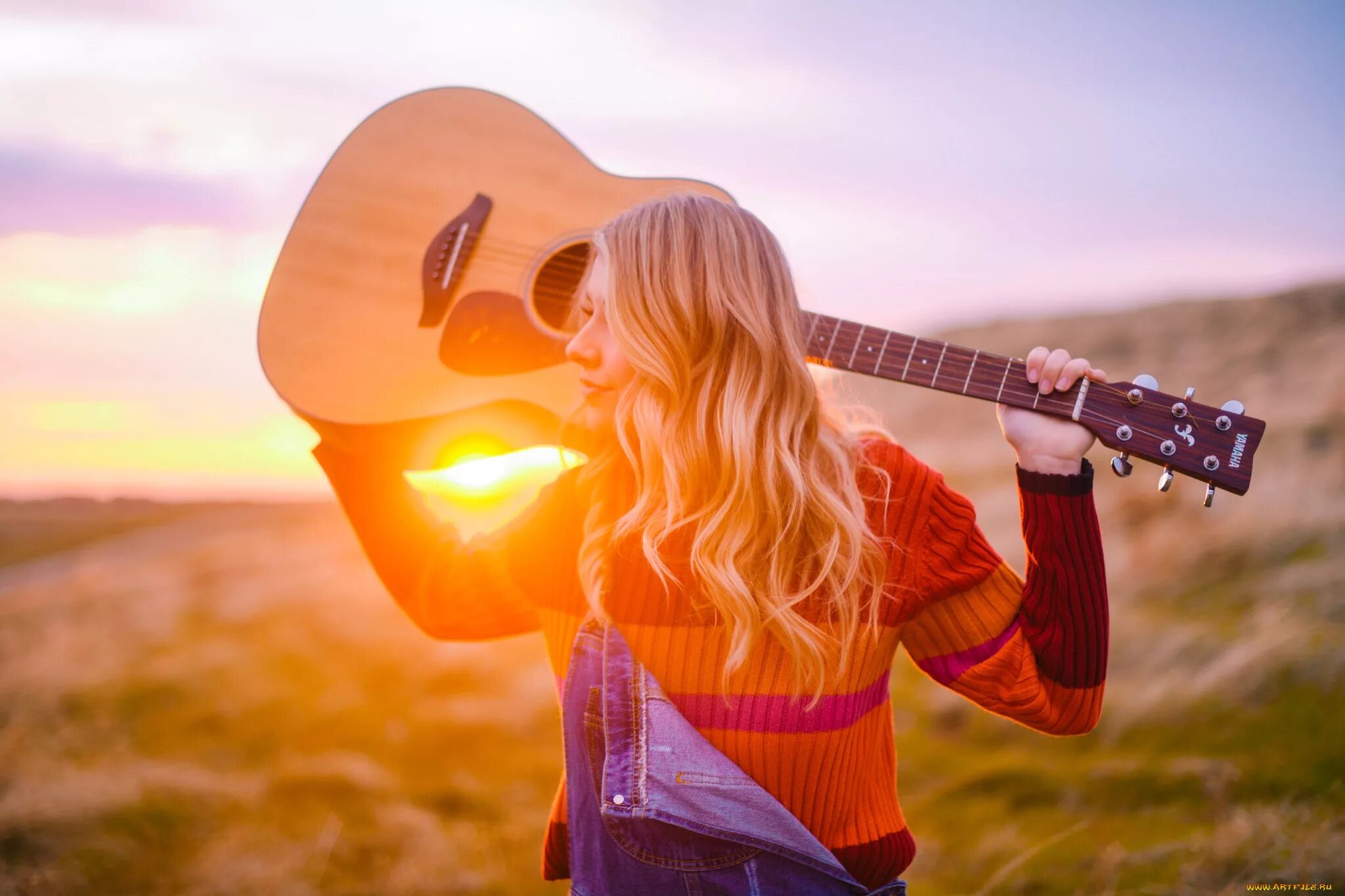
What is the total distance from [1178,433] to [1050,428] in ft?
0.93

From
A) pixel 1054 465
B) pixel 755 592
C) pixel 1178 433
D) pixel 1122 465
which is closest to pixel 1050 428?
pixel 1054 465

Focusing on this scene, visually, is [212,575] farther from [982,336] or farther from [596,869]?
[982,336]

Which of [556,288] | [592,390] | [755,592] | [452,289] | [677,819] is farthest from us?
[556,288]

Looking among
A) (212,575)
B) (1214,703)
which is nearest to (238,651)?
(212,575)

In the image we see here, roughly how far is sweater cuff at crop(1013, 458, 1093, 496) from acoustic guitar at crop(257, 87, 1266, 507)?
0.24 metres

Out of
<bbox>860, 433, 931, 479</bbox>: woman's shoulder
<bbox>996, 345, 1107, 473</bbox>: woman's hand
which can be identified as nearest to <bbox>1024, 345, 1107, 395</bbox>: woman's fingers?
<bbox>996, 345, 1107, 473</bbox>: woman's hand

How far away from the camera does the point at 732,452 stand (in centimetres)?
157

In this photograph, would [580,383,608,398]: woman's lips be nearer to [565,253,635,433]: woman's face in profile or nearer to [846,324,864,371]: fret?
[565,253,635,433]: woman's face in profile

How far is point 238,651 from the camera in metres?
5.43

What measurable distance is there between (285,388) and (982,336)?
2054 cm

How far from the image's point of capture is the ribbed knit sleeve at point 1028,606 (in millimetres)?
1480

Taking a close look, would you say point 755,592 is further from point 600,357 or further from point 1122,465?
point 1122,465

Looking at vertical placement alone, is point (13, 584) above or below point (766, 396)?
below

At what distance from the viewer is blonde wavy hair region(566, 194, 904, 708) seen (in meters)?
1.52
